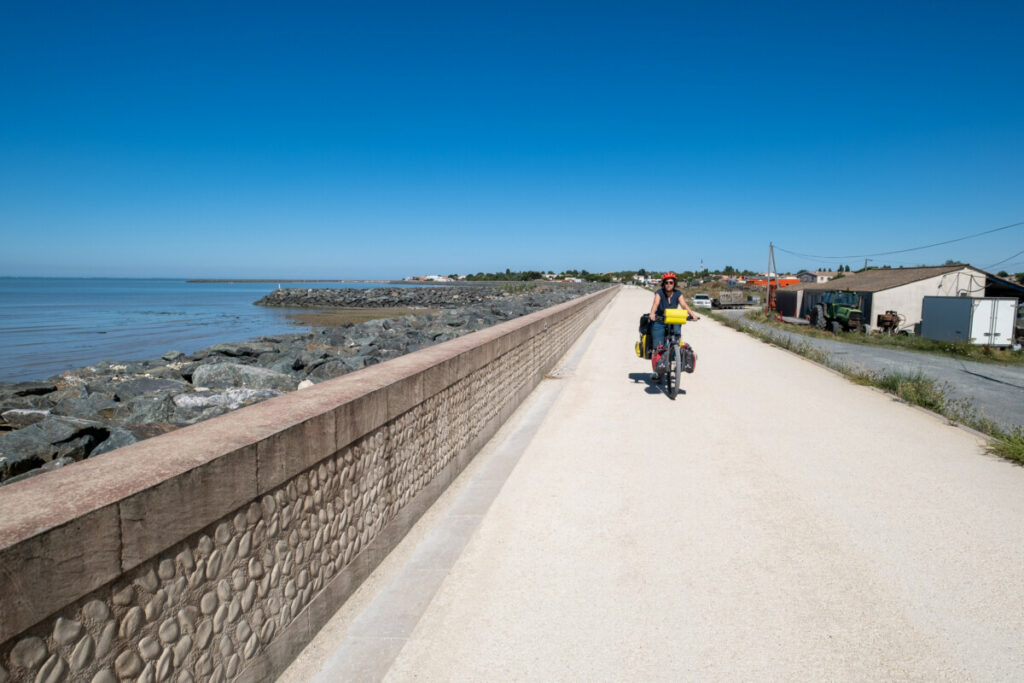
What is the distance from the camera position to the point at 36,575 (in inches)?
59.3

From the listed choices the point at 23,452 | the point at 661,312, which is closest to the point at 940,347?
the point at 661,312

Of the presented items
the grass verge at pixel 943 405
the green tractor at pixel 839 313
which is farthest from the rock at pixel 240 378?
the green tractor at pixel 839 313

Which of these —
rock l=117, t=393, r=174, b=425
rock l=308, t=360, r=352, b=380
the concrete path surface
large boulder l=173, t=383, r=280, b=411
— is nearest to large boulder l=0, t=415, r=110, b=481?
rock l=117, t=393, r=174, b=425

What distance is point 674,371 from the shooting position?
8.96 metres

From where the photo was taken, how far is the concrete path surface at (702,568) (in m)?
2.75

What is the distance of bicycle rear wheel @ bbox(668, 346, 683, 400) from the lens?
8865mm

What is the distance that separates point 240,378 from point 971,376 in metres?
17.3

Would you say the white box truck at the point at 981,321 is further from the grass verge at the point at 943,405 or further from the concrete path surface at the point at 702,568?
the concrete path surface at the point at 702,568

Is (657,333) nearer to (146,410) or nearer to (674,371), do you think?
(674,371)

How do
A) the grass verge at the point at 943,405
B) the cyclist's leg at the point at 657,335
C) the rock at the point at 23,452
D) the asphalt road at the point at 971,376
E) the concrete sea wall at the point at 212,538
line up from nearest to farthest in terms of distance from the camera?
the concrete sea wall at the point at 212,538 < the rock at the point at 23,452 < the grass verge at the point at 943,405 < the cyclist's leg at the point at 657,335 < the asphalt road at the point at 971,376

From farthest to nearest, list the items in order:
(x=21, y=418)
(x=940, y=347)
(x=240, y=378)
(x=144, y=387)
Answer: (x=940, y=347)
(x=240, y=378)
(x=144, y=387)
(x=21, y=418)

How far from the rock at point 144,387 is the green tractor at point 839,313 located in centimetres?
3100

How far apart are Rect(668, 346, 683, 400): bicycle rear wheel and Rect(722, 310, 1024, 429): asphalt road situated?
4.01 m

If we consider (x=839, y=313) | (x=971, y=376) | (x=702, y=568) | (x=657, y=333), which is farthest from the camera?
(x=839, y=313)
